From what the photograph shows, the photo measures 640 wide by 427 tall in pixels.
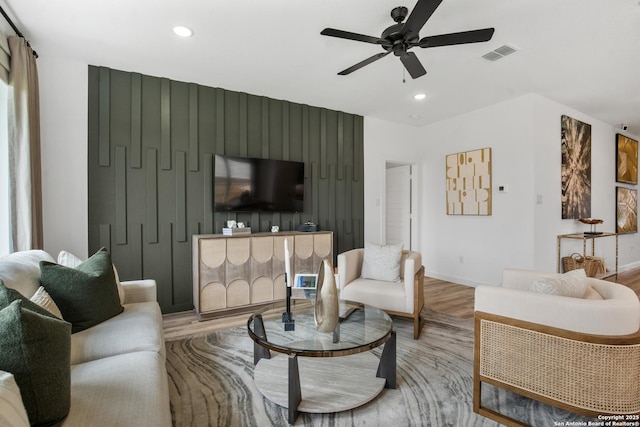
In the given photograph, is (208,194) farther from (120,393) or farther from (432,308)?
(432,308)

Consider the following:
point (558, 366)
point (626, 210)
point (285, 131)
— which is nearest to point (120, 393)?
Answer: point (558, 366)

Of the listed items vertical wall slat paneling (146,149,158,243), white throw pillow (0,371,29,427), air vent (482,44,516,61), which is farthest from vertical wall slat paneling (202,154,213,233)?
air vent (482,44,516,61)

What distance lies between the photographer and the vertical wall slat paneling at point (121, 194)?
130 inches

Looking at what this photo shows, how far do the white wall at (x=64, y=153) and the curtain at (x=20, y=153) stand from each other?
1.56ft

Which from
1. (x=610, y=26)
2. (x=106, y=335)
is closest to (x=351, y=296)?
(x=106, y=335)

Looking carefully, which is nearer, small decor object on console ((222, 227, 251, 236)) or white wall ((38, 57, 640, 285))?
white wall ((38, 57, 640, 285))

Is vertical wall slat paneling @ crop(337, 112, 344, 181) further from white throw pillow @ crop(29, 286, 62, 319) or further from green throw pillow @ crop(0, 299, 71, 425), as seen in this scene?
green throw pillow @ crop(0, 299, 71, 425)

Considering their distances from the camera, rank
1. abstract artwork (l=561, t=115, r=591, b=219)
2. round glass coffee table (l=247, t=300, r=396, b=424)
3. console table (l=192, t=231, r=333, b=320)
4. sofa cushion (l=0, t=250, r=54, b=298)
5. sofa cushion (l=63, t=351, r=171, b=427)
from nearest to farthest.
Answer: sofa cushion (l=63, t=351, r=171, b=427), sofa cushion (l=0, t=250, r=54, b=298), round glass coffee table (l=247, t=300, r=396, b=424), console table (l=192, t=231, r=333, b=320), abstract artwork (l=561, t=115, r=591, b=219)

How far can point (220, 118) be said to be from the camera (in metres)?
3.84

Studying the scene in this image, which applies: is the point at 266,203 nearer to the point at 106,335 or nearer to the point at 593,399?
the point at 106,335

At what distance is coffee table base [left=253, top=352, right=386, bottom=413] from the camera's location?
1.80 meters

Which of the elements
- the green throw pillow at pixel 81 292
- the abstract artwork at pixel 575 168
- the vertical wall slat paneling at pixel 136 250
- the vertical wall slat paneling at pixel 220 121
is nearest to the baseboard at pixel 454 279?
the abstract artwork at pixel 575 168

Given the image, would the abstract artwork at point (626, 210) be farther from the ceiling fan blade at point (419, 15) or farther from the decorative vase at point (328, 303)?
the decorative vase at point (328, 303)

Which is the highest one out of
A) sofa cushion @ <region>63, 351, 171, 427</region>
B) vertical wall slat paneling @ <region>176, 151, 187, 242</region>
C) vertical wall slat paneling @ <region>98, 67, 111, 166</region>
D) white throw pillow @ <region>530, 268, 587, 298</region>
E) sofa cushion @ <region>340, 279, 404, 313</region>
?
vertical wall slat paneling @ <region>98, 67, 111, 166</region>
